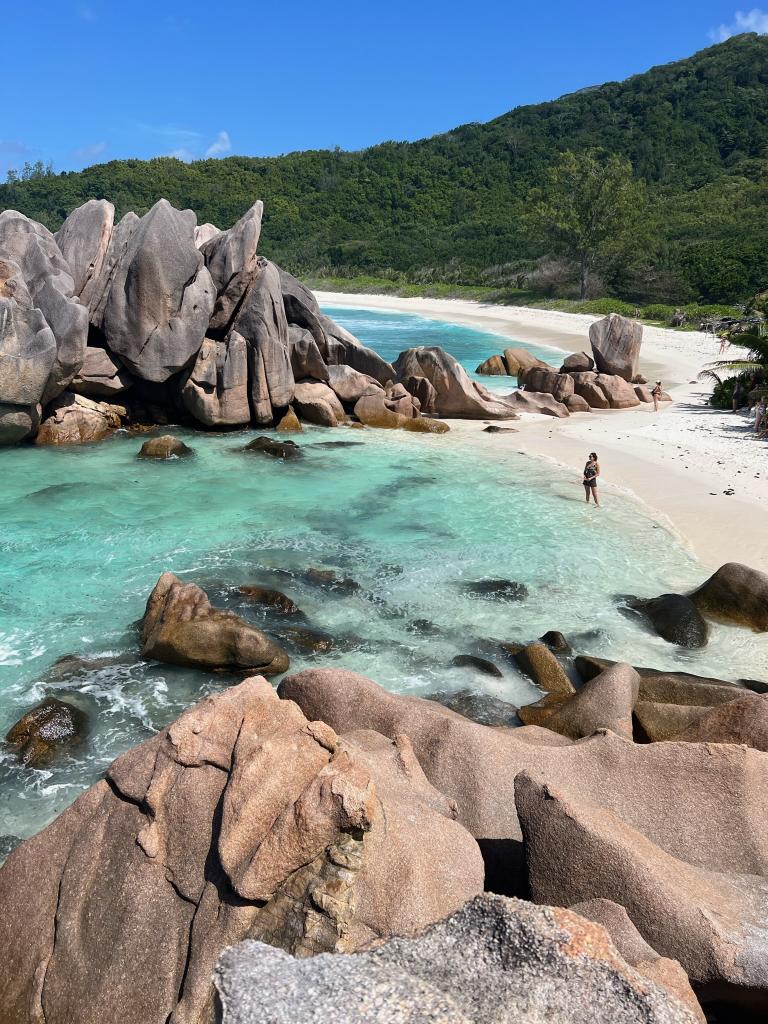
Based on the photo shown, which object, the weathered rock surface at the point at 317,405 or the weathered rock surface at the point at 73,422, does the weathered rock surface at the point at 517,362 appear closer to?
the weathered rock surface at the point at 317,405

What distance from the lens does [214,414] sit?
26.0 meters

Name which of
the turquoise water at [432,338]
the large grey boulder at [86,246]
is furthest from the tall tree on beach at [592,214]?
the large grey boulder at [86,246]

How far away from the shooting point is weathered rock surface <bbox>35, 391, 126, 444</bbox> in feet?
78.9

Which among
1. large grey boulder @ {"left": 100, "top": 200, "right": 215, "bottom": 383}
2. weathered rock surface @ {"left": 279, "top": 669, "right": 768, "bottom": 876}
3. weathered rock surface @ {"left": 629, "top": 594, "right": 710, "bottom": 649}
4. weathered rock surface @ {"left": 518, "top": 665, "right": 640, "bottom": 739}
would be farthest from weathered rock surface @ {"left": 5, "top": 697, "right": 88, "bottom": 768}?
large grey boulder @ {"left": 100, "top": 200, "right": 215, "bottom": 383}

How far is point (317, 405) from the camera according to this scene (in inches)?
1103

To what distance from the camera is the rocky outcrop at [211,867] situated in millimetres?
4590

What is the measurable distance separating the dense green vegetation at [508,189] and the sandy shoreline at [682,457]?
122 feet

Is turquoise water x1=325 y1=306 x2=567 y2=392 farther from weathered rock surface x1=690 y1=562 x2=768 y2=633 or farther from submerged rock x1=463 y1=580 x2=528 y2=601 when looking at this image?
weathered rock surface x1=690 y1=562 x2=768 y2=633

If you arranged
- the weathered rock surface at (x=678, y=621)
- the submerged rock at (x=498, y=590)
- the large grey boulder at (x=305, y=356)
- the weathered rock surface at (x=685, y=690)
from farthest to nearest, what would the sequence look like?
the large grey boulder at (x=305, y=356)
the submerged rock at (x=498, y=590)
the weathered rock surface at (x=678, y=621)
the weathered rock surface at (x=685, y=690)

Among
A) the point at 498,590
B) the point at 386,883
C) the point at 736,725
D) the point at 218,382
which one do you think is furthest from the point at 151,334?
Result: the point at 386,883

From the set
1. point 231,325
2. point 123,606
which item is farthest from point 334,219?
point 123,606

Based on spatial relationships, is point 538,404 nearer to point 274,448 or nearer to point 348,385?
point 348,385

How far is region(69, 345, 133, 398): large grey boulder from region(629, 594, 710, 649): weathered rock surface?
1883cm

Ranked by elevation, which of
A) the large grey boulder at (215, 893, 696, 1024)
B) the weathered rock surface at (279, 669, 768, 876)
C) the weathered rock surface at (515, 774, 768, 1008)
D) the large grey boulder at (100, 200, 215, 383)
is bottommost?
the weathered rock surface at (279, 669, 768, 876)
